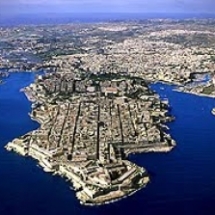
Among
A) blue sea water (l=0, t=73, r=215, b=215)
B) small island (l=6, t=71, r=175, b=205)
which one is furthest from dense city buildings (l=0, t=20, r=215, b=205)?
blue sea water (l=0, t=73, r=215, b=215)

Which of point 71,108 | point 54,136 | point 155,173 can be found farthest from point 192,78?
point 155,173

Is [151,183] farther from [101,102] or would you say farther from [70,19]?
[70,19]

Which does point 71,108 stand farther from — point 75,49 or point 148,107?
point 75,49

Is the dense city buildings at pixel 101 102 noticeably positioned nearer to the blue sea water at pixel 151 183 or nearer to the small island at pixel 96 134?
the small island at pixel 96 134

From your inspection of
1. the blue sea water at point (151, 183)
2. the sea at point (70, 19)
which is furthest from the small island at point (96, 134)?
the sea at point (70, 19)

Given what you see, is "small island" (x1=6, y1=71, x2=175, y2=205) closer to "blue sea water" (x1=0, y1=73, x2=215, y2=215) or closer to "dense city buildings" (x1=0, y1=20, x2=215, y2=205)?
"dense city buildings" (x1=0, y1=20, x2=215, y2=205)

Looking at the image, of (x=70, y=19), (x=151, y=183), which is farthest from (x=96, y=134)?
(x=70, y=19)
